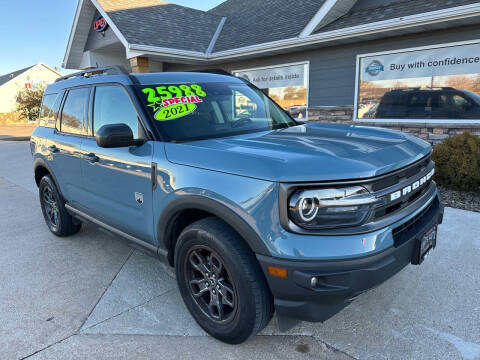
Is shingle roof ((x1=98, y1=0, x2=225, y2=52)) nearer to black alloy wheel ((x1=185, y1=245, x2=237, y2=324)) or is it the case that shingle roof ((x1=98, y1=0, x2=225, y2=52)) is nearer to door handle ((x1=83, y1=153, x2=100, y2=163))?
door handle ((x1=83, y1=153, x2=100, y2=163))

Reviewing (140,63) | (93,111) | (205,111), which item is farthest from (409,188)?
(140,63)

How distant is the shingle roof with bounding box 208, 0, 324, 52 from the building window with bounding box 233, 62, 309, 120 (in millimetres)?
862

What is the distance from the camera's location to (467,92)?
7.05 m

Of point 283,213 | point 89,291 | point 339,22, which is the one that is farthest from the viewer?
point 339,22

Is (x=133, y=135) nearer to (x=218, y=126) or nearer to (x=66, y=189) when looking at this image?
(x=218, y=126)

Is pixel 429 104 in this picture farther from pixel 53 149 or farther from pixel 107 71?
pixel 53 149

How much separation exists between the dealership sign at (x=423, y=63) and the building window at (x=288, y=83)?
1.74 metres

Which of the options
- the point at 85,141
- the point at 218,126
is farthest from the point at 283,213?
the point at 85,141

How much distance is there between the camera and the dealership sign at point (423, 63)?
6.92 meters

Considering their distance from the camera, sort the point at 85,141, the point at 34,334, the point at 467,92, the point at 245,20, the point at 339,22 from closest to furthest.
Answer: the point at 34,334
the point at 85,141
the point at 467,92
the point at 339,22
the point at 245,20

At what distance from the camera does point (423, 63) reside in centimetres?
748

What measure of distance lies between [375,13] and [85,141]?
23.5ft

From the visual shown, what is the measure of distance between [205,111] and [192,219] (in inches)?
38.4

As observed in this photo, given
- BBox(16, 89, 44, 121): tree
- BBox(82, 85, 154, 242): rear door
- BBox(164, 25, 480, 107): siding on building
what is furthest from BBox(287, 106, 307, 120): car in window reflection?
BBox(16, 89, 44, 121): tree
